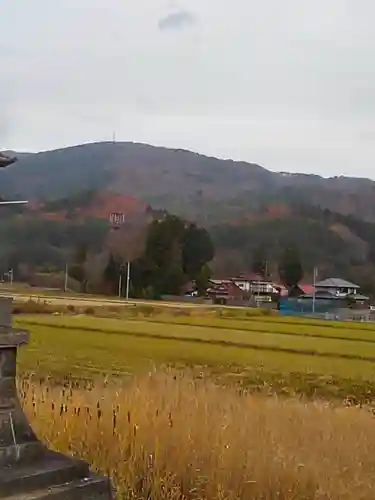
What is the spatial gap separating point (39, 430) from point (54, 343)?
50.4 feet

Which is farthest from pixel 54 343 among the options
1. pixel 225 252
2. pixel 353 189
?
pixel 353 189

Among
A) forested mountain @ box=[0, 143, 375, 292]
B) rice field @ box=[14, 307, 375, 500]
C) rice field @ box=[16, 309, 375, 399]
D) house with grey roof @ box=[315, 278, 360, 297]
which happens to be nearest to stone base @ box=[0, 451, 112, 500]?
rice field @ box=[14, 307, 375, 500]

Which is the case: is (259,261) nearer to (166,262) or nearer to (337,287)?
(337,287)

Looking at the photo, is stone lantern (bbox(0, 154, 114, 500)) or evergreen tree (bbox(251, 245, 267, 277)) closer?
stone lantern (bbox(0, 154, 114, 500))

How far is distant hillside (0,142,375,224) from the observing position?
104 m

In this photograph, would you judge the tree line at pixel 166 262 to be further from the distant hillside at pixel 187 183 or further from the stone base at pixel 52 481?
the stone base at pixel 52 481

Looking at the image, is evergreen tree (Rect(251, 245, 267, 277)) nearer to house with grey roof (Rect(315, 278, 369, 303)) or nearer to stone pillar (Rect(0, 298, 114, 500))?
house with grey roof (Rect(315, 278, 369, 303))

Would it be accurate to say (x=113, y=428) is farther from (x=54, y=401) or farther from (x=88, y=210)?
(x=88, y=210)

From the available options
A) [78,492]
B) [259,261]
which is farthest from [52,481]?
[259,261]

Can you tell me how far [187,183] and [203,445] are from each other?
5265 inches

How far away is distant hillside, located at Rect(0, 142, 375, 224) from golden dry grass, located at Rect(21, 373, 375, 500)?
82083 millimetres

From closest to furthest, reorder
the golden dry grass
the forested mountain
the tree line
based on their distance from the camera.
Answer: the golden dry grass → the tree line → the forested mountain

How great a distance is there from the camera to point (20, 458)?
3.61 meters

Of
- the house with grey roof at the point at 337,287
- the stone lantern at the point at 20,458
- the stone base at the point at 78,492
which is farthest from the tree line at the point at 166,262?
the stone lantern at the point at 20,458
